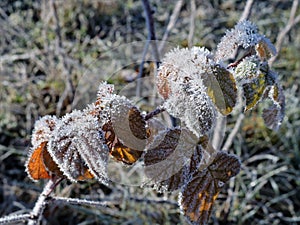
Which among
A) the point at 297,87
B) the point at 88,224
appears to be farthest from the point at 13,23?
the point at 297,87

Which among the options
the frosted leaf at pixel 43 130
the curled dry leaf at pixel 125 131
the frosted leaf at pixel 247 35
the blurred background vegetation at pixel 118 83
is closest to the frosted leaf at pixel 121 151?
the curled dry leaf at pixel 125 131

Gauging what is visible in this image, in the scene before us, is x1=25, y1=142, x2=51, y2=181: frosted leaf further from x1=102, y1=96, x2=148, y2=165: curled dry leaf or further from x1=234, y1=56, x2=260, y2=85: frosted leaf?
x1=234, y1=56, x2=260, y2=85: frosted leaf

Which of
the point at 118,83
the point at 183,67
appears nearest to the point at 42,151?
the point at 183,67

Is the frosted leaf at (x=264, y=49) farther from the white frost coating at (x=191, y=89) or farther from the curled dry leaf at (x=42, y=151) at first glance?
the curled dry leaf at (x=42, y=151)

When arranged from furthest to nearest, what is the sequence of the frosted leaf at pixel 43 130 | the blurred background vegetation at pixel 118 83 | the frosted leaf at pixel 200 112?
the blurred background vegetation at pixel 118 83
the frosted leaf at pixel 43 130
the frosted leaf at pixel 200 112

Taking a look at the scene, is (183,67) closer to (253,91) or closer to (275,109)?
(253,91)

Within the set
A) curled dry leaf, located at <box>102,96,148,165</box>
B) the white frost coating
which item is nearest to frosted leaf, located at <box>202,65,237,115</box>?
the white frost coating

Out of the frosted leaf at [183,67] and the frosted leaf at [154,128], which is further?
the frosted leaf at [154,128]

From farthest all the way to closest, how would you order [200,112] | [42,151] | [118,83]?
1. [118,83]
2. [42,151]
3. [200,112]
